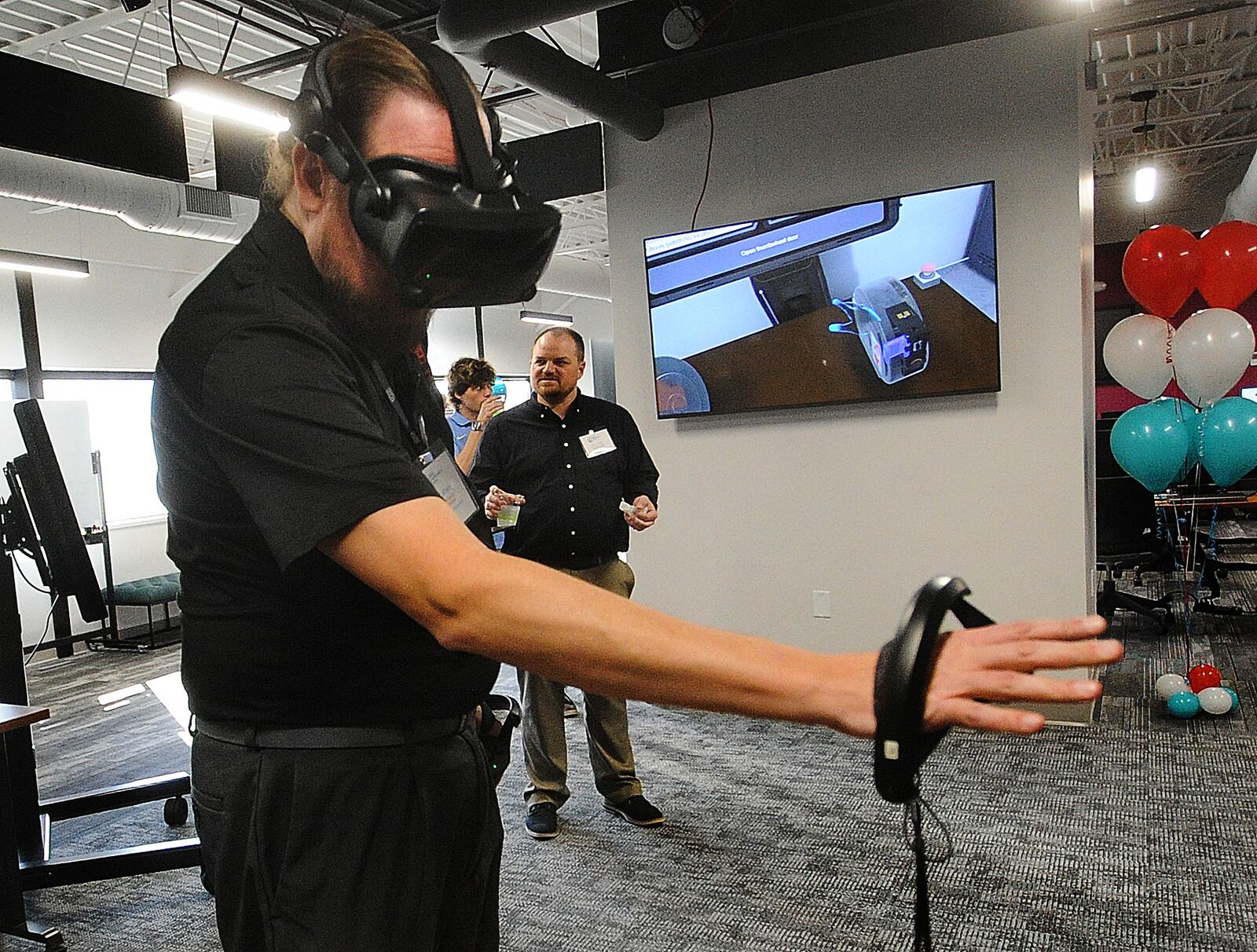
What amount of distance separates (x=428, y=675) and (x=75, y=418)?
24.2 feet

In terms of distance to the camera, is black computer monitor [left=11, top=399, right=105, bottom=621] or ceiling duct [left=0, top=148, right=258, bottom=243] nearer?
black computer monitor [left=11, top=399, right=105, bottom=621]

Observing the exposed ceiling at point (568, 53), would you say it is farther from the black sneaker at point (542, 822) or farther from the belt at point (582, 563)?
the black sneaker at point (542, 822)

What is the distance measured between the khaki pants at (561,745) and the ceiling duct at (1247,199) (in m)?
7.01

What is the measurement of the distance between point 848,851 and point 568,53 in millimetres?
4858

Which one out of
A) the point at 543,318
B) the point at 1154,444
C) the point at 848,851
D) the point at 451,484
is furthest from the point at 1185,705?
the point at 543,318

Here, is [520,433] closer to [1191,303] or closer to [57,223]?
[57,223]

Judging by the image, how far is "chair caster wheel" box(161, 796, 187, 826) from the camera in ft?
11.5

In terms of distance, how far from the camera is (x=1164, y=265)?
4.67m

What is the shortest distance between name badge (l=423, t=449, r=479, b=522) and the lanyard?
0.02 metres

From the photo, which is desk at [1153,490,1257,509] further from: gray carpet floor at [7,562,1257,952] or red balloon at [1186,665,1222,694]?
gray carpet floor at [7,562,1257,952]

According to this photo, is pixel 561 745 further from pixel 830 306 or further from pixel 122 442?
pixel 122 442

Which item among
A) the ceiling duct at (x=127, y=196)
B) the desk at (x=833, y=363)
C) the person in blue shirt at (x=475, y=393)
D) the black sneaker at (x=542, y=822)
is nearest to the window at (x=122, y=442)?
the ceiling duct at (x=127, y=196)

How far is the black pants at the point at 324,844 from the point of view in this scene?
98 cm

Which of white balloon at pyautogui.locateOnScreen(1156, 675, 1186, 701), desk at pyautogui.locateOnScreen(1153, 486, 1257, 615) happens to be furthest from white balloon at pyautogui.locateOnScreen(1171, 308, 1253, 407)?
white balloon at pyautogui.locateOnScreen(1156, 675, 1186, 701)
